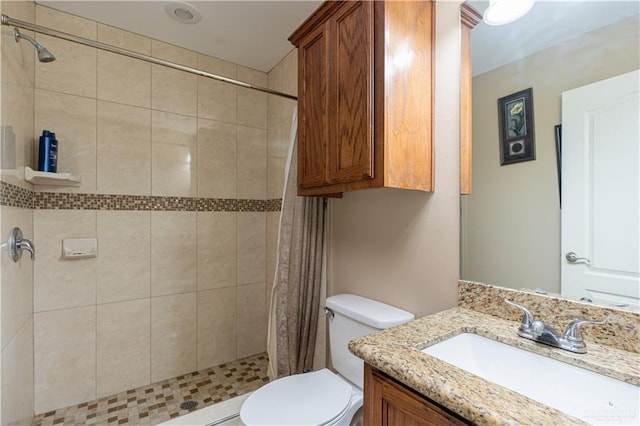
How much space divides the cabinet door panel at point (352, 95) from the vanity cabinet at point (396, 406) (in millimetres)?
671

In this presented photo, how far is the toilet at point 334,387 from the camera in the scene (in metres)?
1.12

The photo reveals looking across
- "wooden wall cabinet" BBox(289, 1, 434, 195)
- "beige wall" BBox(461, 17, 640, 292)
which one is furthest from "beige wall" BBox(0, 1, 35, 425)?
"beige wall" BBox(461, 17, 640, 292)

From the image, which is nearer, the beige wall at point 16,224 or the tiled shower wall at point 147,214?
the beige wall at point 16,224

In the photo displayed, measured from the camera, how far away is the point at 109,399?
1860mm

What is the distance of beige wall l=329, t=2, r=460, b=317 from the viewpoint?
118 centimetres

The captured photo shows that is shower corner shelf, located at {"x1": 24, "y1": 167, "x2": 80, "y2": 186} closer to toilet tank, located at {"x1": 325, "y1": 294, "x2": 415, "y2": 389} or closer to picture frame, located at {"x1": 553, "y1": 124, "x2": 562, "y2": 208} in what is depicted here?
toilet tank, located at {"x1": 325, "y1": 294, "x2": 415, "y2": 389}

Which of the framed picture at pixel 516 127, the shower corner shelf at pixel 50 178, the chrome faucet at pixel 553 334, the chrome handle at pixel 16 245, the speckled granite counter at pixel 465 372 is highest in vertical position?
the framed picture at pixel 516 127

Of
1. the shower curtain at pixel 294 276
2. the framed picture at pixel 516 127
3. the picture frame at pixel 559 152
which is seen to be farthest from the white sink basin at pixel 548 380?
the shower curtain at pixel 294 276

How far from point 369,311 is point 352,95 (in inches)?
36.1

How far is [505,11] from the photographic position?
41.9 inches

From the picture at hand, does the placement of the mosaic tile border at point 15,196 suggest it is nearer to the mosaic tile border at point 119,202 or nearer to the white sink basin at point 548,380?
the mosaic tile border at point 119,202

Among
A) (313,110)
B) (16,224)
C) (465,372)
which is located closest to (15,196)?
(16,224)

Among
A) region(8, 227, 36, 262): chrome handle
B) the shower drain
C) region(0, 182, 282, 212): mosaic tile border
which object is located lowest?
the shower drain

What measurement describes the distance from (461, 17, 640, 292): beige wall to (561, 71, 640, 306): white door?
0.03 m
